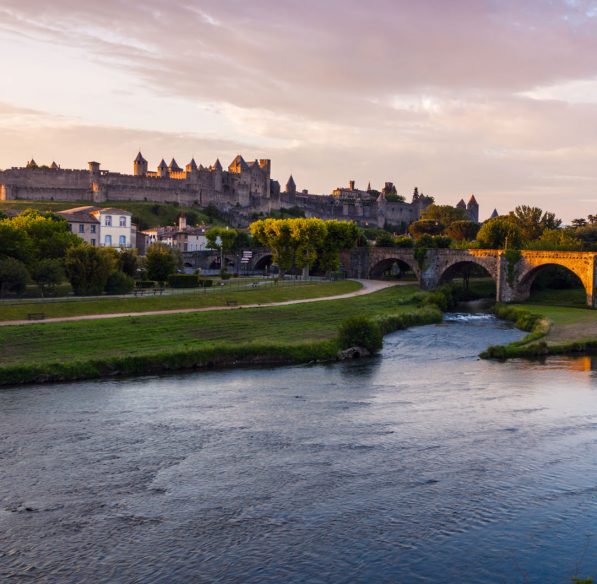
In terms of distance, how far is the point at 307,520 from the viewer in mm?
17375

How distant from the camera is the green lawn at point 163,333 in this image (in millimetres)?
33406

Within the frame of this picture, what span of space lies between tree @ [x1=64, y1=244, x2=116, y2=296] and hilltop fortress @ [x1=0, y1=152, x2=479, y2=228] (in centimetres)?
8369

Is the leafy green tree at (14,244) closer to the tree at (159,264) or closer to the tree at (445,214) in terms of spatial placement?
the tree at (159,264)

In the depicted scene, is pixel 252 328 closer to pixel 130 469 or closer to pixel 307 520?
pixel 130 469

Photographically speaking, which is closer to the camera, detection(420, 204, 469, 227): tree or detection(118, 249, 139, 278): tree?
detection(118, 249, 139, 278): tree

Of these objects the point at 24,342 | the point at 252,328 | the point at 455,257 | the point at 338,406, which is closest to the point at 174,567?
the point at 338,406

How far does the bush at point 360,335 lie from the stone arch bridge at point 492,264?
28.9m

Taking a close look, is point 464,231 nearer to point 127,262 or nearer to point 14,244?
point 127,262

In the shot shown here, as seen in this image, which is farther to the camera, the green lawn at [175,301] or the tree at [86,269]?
the tree at [86,269]

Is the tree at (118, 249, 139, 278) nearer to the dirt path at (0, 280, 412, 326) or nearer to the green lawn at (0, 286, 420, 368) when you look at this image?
the dirt path at (0, 280, 412, 326)

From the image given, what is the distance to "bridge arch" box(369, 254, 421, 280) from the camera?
7846cm

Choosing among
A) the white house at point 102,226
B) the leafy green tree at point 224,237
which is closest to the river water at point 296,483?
the white house at point 102,226

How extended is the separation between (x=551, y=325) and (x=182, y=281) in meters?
30.7

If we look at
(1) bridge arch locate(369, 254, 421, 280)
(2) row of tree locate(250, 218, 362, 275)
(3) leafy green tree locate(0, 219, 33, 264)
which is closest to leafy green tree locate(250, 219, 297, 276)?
(2) row of tree locate(250, 218, 362, 275)
